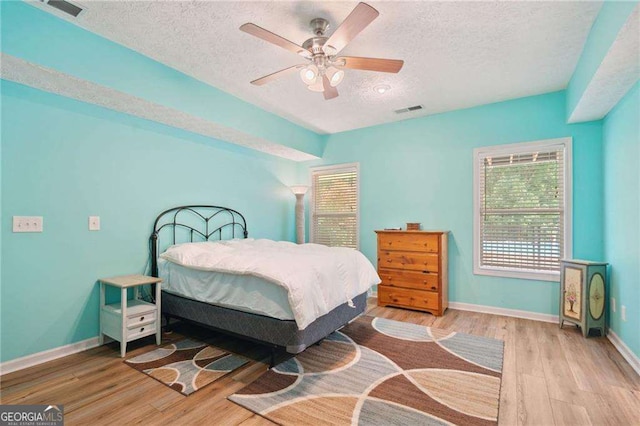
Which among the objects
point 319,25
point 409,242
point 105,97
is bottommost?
point 409,242

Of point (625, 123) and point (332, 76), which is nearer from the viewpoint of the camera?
point (332, 76)

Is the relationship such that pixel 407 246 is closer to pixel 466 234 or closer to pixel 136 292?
pixel 466 234

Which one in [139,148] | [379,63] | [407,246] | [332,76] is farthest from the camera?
[407,246]

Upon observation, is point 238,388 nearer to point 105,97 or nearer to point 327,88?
point 327,88

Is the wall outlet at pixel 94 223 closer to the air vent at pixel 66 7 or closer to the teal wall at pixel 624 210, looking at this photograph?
the air vent at pixel 66 7

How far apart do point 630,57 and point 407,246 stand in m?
2.69

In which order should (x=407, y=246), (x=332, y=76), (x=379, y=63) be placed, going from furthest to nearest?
(x=407, y=246)
(x=332, y=76)
(x=379, y=63)

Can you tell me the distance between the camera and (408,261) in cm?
408

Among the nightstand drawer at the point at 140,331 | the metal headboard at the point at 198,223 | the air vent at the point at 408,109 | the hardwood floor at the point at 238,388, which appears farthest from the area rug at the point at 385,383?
the air vent at the point at 408,109

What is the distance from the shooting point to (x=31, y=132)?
8.30 ft

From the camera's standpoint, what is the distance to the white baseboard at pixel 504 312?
11.9ft

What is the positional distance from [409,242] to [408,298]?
0.75 m

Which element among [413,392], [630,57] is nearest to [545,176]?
[630,57]

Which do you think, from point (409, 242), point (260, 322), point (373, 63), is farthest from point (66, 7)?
point (409, 242)
